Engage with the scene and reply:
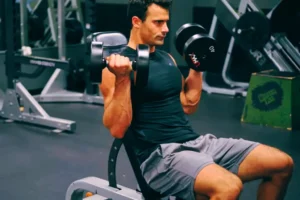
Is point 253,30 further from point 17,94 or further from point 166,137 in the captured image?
point 166,137

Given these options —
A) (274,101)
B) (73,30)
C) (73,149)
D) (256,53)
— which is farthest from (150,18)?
(73,30)

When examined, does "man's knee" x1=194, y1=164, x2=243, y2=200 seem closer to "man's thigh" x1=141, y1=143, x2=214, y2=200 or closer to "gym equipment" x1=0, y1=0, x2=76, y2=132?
"man's thigh" x1=141, y1=143, x2=214, y2=200

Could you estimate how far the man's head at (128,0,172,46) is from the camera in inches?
73.5

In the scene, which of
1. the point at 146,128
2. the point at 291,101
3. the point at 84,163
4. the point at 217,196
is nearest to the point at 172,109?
the point at 146,128

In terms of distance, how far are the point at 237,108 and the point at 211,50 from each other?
302 cm

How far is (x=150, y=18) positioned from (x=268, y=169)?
0.70m

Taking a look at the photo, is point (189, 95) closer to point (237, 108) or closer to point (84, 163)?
point (84, 163)

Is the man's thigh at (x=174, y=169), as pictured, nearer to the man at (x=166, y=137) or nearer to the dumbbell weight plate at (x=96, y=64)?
the man at (x=166, y=137)

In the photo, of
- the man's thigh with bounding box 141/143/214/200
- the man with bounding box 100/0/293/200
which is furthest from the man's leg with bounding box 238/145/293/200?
the man's thigh with bounding box 141/143/214/200

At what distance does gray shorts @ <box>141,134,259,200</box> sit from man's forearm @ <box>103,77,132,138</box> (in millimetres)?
164

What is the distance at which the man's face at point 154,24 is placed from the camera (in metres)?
1.87

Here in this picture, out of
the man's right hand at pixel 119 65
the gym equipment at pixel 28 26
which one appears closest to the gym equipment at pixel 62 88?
the gym equipment at pixel 28 26

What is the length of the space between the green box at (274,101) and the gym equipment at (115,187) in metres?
2.29

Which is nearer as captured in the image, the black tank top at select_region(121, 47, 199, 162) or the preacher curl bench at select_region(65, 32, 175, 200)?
the black tank top at select_region(121, 47, 199, 162)
